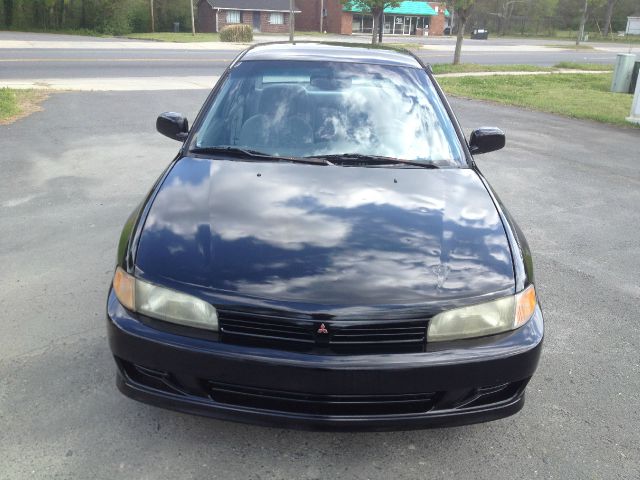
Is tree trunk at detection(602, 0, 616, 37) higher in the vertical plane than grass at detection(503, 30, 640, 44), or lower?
higher

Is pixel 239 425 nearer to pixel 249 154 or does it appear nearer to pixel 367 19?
pixel 249 154

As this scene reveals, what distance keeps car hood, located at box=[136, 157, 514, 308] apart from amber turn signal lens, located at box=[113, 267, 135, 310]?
0.07m

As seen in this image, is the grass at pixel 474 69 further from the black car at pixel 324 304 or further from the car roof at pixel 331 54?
the black car at pixel 324 304

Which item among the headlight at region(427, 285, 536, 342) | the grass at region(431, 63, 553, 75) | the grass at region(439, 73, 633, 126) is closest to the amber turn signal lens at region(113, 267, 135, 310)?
the headlight at region(427, 285, 536, 342)

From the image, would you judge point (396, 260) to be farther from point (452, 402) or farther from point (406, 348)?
point (452, 402)

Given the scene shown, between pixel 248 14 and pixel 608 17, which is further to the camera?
pixel 608 17

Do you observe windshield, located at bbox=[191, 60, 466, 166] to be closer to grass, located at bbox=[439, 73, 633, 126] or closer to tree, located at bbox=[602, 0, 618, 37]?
grass, located at bbox=[439, 73, 633, 126]

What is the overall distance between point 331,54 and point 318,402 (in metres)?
2.71

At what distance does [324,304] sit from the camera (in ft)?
7.68

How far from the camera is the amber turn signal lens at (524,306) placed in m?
2.53

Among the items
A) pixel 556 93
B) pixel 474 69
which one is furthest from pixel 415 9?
pixel 556 93

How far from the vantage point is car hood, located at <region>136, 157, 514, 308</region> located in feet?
7.99

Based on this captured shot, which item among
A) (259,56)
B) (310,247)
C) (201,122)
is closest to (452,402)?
(310,247)

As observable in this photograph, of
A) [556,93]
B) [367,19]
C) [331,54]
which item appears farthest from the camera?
[367,19]
